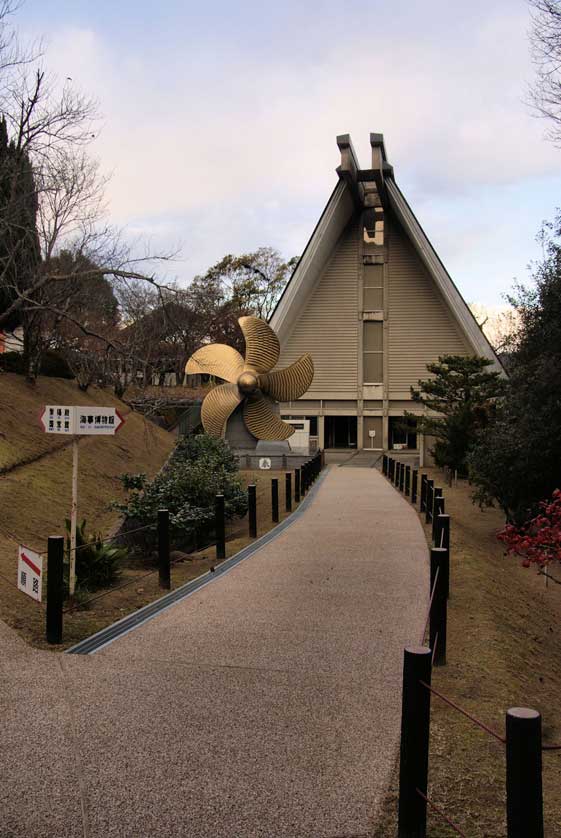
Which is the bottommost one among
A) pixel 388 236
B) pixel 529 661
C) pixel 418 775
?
pixel 529 661

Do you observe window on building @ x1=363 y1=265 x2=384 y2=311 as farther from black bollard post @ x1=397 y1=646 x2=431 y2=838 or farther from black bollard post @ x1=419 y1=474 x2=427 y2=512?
black bollard post @ x1=397 y1=646 x2=431 y2=838

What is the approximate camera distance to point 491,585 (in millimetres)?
8797

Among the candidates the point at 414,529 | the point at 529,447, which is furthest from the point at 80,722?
the point at 529,447

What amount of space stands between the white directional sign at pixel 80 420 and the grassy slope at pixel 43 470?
1713 millimetres

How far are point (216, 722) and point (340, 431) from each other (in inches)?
1566

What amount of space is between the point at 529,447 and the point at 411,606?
22.8 ft

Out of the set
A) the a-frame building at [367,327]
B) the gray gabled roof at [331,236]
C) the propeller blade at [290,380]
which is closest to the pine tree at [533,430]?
the propeller blade at [290,380]

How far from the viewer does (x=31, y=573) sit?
590 centimetres

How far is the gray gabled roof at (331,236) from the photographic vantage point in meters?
39.0

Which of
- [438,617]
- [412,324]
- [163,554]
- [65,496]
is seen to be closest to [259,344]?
[65,496]

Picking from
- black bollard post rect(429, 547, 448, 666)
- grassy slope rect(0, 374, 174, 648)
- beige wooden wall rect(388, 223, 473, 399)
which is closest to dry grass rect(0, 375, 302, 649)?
grassy slope rect(0, 374, 174, 648)

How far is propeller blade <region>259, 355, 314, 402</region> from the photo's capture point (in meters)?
29.1

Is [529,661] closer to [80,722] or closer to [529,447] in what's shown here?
[80,722]

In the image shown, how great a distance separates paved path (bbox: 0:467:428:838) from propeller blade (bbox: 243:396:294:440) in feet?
72.2
